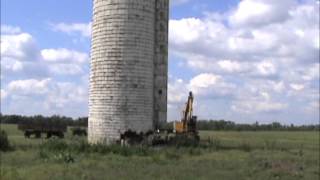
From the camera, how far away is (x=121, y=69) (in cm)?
3766

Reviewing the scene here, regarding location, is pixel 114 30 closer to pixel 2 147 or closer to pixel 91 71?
pixel 91 71

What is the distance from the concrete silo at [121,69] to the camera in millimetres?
37750

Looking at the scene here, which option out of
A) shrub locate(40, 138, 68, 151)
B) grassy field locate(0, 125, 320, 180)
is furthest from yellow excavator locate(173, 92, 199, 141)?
shrub locate(40, 138, 68, 151)

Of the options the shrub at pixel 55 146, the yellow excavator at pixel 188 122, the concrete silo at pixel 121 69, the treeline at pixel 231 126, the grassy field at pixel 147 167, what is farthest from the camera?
the treeline at pixel 231 126

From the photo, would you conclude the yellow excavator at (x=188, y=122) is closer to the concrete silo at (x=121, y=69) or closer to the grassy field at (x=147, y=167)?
the concrete silo at (x=121, y=69)

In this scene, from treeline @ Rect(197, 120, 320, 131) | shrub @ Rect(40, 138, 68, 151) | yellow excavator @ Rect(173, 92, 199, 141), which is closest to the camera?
shrub @ Rect(40, 138, 68, 151)

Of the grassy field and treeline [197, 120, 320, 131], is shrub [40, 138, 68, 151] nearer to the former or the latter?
the grassy field

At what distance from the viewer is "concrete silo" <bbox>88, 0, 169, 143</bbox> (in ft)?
124

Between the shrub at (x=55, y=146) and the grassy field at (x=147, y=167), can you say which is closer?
the grassy field at (x=147, y=167)

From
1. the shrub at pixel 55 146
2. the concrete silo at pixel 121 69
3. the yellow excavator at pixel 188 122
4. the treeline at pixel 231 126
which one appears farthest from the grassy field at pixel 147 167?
the treeline at pixel 231 126

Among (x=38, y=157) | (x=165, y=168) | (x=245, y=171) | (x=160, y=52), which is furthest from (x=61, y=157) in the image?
(x=160, y=52)

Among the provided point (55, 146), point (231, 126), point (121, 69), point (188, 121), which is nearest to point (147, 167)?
point (55, 146)

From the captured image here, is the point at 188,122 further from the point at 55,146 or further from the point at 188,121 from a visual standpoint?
the point at 55,146

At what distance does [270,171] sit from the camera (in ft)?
75.3
